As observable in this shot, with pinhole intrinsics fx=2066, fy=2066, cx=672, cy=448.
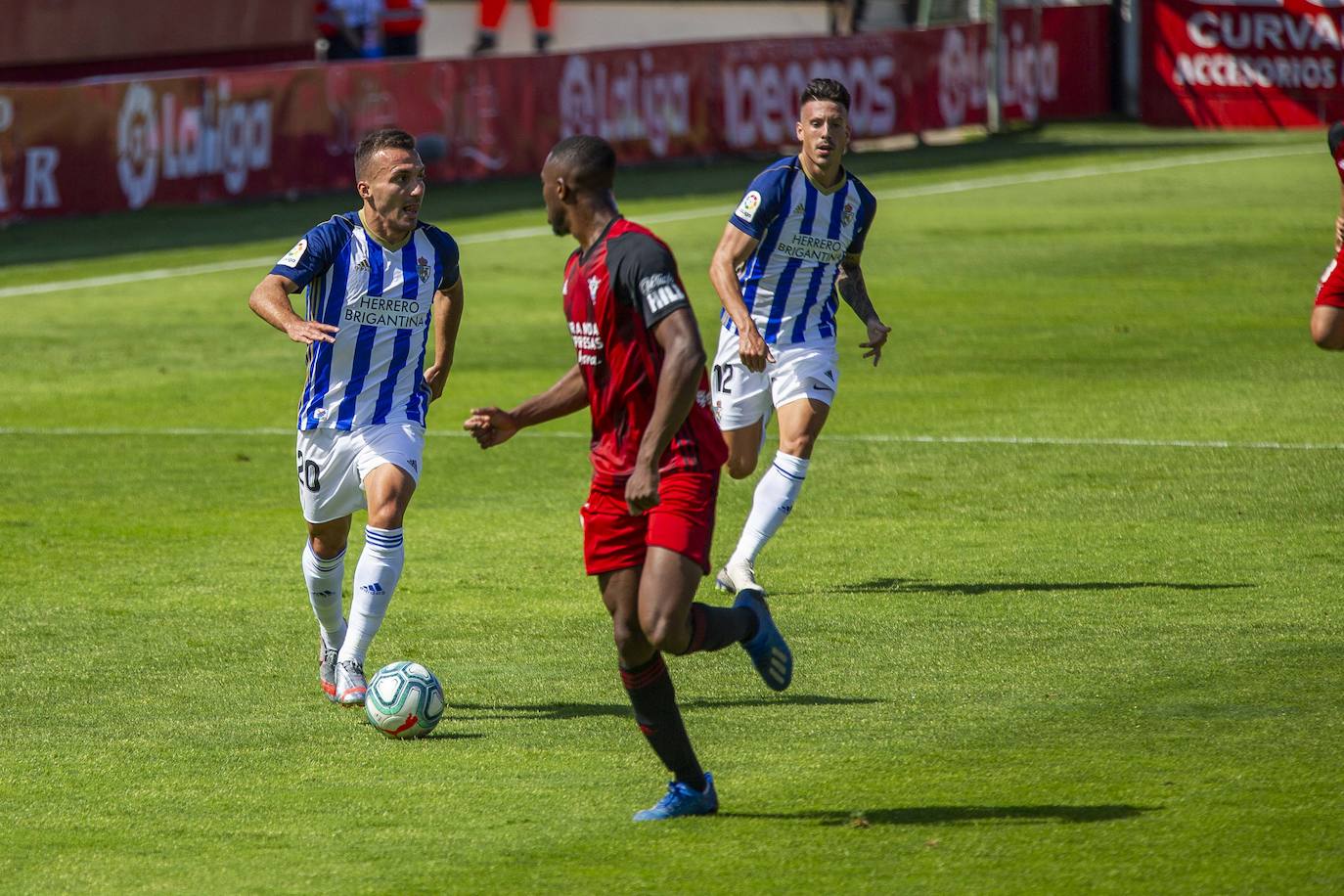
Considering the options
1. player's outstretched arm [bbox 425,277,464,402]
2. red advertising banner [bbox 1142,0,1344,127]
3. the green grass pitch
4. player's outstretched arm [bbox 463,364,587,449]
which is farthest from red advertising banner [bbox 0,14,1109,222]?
player's outstretched arm [bbox 463,364,587,449]

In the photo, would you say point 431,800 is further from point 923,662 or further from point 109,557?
point 109,557

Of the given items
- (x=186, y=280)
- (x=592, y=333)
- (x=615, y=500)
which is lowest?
(x=186, y=280)

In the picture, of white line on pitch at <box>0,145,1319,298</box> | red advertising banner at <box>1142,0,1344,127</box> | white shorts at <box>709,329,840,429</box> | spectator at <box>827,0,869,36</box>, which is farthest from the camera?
spectator at <box>827,0,869,36</box>

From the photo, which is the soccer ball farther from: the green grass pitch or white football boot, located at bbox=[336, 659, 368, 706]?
white football boot, located at bbox=[336, 659, 368, 706]

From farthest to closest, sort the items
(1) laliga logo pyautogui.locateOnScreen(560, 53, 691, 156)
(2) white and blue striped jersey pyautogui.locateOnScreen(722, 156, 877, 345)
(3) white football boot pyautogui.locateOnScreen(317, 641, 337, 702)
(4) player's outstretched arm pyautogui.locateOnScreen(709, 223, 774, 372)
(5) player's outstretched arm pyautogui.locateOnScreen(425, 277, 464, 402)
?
(1) laliga logo pyautogui.locateOnScreen(560, 53, 691, 156) < (2) white and blue striped jersey pyautogui.locateOnScreen(722, 156, 877, 345) < (4) player's outstretched arm pyautogui.locateOnScreen(709, 223, 774, 372) < (5) player's outstretched arm pyautogui.locateOnScreen(425, 277, 464, 402) < (3) white football boot pyautogui.locateOnScreen(317, 641, 337, 702)

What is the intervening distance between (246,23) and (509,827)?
31107mm

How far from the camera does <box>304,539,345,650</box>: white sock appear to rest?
8508mm

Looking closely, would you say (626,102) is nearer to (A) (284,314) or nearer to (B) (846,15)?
(B) (846,15)

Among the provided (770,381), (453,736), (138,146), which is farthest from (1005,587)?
(138,146)

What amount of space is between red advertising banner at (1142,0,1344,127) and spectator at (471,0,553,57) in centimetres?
1240

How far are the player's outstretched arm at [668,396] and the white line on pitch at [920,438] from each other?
8132mm

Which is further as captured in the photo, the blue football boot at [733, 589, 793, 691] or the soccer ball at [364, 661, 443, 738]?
the soccer ball at [364, 661, 443, 738]

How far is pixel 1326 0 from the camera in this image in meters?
38.2

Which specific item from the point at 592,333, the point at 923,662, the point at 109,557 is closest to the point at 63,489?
the point at 109,557
